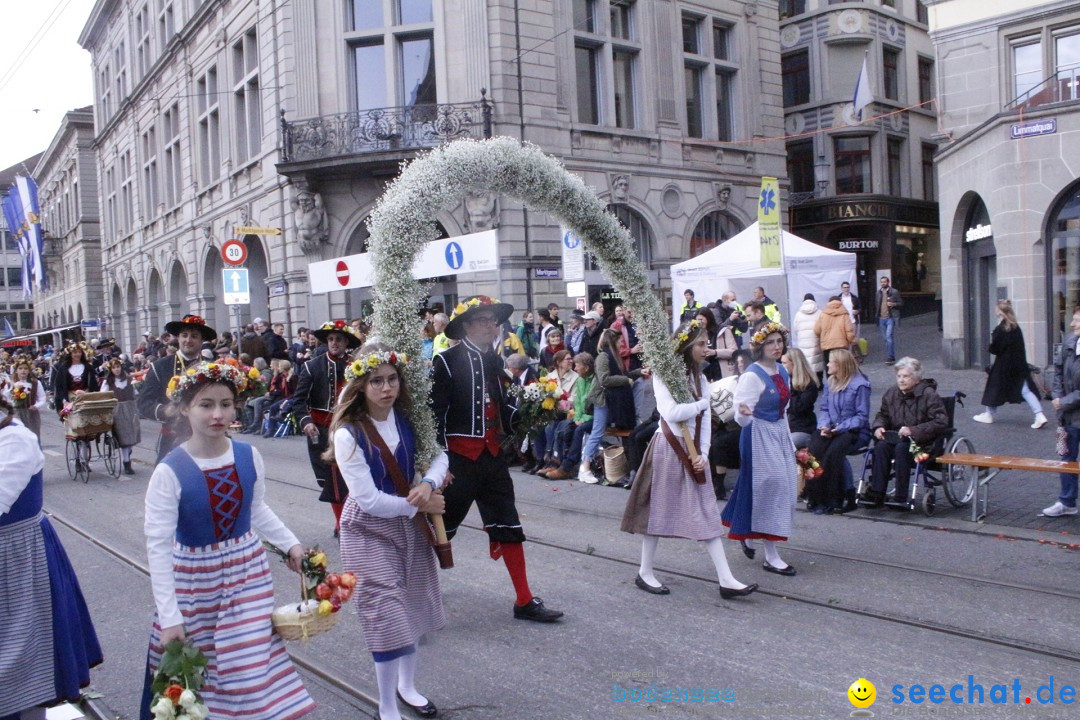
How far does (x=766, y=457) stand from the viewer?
6742 millimetres

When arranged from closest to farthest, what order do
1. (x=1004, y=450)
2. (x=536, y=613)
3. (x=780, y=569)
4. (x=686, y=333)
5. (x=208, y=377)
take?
1. (x=208, y=377)
2. (x=536, y=613)
3. (x=686, y=333)
4. (x=780, y=569)
5. (x=1004, y=450)

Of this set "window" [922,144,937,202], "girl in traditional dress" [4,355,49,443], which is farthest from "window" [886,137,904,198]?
"girl in traditional dress" [4,355,49,443]

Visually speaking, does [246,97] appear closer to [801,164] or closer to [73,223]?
[801,164]

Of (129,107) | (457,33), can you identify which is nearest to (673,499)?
(457,33)

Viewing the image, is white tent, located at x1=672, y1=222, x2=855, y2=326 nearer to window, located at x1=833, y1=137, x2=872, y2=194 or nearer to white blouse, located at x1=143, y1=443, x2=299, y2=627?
white blouse, located at x1=143, y1=443, x2=299, y2=627

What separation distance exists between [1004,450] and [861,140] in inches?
1054

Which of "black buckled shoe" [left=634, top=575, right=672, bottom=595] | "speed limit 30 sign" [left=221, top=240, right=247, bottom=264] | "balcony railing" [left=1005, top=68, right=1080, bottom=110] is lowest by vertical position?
"black buckled shoe" [left=634, top=575, right=672, bottom=595]

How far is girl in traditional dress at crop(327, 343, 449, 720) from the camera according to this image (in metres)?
4.27

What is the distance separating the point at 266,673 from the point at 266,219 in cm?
2342

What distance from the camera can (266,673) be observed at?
3477 millimetres

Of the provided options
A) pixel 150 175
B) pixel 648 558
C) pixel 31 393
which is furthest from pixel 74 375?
pixel 150 175

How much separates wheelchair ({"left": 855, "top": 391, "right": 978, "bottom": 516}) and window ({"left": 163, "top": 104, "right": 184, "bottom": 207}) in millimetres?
30594

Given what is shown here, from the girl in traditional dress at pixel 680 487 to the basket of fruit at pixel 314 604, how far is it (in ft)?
9.72

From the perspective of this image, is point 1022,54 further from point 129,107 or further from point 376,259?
point 129,107
